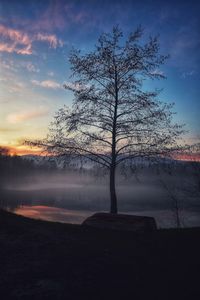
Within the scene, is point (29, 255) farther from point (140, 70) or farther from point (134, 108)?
point (140, 70)

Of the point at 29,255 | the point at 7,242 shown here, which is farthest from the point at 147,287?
the point at 7,242

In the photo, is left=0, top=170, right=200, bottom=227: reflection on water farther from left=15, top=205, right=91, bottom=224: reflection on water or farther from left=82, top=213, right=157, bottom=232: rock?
left=82, top=213, right=157, bottom=232: rock

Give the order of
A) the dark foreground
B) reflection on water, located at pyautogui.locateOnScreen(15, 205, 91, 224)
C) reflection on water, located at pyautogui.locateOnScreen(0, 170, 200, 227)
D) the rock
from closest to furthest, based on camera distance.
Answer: the dark foreground
the rock
reflection on water, located at pyautogui.locateOnScreen(15, 205, 91, 224)
reflection on water, located at pyautogui.locateOnScreen(0, 170, 200, 227)

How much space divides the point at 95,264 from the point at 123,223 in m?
4.39

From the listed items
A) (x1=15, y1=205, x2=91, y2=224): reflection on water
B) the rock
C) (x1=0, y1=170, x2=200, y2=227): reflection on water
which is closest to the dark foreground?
the rock

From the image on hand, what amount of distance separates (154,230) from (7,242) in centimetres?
551

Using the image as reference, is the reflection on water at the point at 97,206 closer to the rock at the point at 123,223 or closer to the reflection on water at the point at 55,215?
the reflection on water at the point at 55,215

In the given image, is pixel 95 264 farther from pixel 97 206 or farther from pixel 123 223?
pixel 97 206

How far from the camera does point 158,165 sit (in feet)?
44.9

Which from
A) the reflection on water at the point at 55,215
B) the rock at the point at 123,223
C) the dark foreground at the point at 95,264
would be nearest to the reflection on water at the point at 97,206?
the reflection on water at the point at 55,215

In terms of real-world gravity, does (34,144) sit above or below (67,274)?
above

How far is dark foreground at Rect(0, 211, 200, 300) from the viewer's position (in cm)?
495

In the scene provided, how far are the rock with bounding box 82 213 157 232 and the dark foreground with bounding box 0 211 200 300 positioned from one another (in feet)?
2.52

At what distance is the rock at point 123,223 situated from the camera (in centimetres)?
1026
